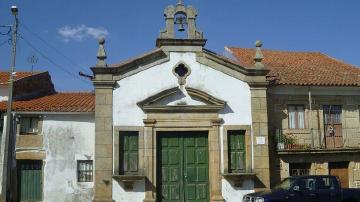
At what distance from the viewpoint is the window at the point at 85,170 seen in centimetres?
1839

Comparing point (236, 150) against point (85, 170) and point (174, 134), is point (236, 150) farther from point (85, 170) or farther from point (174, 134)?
point (85, 170)

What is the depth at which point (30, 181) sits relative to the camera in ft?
60.0

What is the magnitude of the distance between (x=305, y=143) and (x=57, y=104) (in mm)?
10748

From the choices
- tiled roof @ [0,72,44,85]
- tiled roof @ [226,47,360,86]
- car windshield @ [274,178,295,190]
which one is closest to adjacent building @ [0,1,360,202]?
tiled roof @ [226,47,360,86]

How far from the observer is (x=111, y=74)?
56.0 ft

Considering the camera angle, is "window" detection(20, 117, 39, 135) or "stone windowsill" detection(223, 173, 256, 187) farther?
"window" detection(20, 117, 39, 135)

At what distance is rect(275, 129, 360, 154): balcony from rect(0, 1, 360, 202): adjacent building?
5 cm

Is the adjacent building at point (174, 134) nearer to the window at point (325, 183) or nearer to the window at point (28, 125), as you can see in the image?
the window at point (28, 125)

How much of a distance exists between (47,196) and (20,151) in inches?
84.6

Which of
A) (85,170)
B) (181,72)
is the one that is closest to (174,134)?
(181,72)

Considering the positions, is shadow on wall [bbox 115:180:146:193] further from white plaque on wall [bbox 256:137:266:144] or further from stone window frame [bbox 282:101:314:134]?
stone window frame [bbox 282:101:314:134]

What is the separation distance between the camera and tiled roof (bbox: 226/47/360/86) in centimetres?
1981

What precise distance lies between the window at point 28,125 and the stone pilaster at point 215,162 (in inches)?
283

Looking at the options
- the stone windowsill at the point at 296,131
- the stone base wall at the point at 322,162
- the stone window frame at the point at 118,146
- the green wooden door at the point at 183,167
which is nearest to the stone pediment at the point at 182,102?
the stone window frame at the point at 118,146
